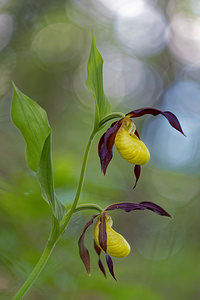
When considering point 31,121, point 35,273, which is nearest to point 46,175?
point 31,121

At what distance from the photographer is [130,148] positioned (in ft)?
2.48

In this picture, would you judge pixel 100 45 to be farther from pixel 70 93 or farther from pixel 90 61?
pixel 90 61

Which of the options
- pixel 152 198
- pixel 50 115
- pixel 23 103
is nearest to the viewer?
pixel 23 103

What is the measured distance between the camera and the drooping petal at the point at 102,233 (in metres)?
0.81

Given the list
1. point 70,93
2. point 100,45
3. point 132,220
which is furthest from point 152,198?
point 100,45

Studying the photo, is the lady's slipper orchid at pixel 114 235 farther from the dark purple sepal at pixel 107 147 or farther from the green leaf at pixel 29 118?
the green leaf at pixel 29 118

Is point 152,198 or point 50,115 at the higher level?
point 50,115

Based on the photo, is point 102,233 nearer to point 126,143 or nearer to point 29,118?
point 126,143

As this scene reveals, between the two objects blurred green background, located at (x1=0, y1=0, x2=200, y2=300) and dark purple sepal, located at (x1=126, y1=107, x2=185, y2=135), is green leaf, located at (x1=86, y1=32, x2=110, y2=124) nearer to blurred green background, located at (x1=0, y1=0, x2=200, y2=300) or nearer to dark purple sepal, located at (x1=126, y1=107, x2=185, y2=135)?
dark purple sepal, located at (x1=126, y1=107, x2=185, y2=135)

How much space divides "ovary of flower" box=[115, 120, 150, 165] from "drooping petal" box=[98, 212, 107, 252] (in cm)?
20

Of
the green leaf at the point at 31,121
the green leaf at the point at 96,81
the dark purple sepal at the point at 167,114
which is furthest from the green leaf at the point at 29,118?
the dark purple sepal at the point at 167,114

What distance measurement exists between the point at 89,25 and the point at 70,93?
1.23 meters

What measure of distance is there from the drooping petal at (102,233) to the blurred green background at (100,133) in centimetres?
44

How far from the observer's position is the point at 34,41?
4.17m
